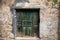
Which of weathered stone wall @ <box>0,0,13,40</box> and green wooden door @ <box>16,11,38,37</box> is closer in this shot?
weathered stone wall @ <box>0,0,13,40</box>

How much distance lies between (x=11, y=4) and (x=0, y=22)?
1.39 ft

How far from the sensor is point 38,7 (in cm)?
384

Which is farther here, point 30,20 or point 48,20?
point 30,20

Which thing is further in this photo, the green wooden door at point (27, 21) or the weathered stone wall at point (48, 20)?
the green wooden door at point (27, 21)

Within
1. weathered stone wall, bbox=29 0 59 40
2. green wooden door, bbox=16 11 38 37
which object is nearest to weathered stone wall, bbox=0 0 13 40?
green wooden door, bbox=16 11 38 37

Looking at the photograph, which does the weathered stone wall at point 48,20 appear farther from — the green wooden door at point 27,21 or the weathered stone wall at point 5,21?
the weathered stone wall at point 5,21

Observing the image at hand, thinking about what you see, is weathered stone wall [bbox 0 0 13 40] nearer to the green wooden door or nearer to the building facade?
the building facade

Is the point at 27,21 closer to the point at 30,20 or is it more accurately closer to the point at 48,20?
the point at 30,20

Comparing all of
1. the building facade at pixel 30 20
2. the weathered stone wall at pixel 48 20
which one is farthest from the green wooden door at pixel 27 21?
the weathered stone wall at pixel 48 20

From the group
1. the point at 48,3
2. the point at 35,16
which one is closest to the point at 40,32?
the point at 35,16

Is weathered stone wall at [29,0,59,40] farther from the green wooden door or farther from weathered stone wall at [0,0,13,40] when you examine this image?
Answer: weathered stone wall at [0,0,13,40]

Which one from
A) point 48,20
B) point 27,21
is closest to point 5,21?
point 27,21

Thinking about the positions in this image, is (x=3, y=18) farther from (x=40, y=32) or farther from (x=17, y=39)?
(x=40, y=32)

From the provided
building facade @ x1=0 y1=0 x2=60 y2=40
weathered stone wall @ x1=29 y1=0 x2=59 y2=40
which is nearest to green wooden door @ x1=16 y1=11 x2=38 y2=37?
building facade @ x1=0 y1=0 x2=60 y2=40
